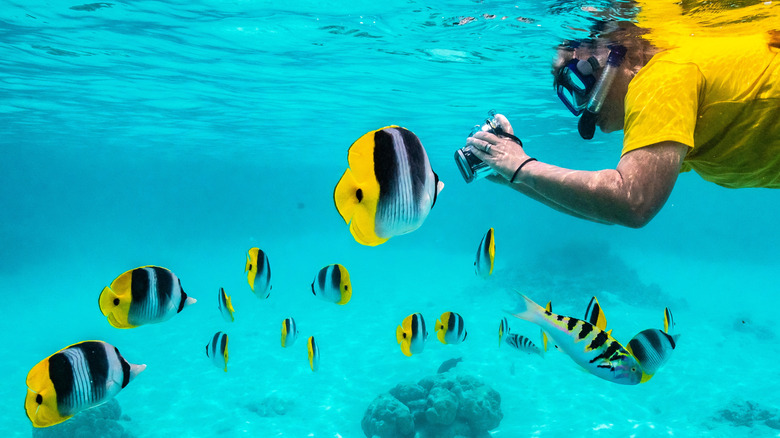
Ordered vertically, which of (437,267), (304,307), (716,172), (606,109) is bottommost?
(437,267)

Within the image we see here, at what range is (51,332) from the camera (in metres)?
22.0

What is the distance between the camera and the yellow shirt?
2.34m

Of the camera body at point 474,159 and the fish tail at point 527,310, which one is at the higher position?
the camera body at point 474,159

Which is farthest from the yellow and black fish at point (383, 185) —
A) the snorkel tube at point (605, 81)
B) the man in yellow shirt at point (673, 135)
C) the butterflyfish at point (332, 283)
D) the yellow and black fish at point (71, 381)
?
the butterflyfish at point (332, 283)

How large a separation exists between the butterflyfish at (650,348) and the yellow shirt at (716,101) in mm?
1579

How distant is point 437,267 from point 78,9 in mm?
34633

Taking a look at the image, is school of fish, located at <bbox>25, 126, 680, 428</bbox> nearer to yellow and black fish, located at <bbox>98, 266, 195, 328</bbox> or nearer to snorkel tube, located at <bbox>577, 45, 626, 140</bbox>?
yellow and black fish, located at <bbox>98, 266, 195, 328</bbox>

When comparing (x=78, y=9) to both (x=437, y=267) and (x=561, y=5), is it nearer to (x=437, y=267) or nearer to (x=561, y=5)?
(x=561, y=5)

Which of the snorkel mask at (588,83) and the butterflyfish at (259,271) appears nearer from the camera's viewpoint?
the snorkel mask at (588,83)

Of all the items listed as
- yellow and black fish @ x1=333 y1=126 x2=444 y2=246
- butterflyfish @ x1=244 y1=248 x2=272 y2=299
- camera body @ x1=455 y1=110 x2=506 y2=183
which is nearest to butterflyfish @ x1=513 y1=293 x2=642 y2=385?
camera body @ x1=455 y1=110 x2=506 y2=183

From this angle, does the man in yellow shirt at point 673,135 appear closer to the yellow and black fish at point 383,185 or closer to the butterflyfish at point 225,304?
the yellow and black fish at point 383,185

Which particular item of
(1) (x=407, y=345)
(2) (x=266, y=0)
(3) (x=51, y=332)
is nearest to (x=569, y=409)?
(1) (x=407, y=345)

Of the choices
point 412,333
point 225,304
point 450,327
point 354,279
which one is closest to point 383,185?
point 412,333

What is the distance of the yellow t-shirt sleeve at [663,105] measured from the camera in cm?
224
